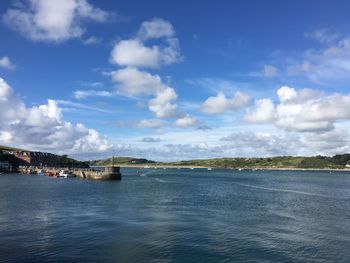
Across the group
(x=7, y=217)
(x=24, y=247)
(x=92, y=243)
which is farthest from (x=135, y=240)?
(x=7, y=217)

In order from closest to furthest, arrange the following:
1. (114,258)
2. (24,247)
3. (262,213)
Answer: (114,258), (24,247), (262,213)

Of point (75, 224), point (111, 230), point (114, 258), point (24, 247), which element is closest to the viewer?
point (114, 258)

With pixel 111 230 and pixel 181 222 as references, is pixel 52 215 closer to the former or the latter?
pixel 111 230

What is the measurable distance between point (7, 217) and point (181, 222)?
28.4 metres

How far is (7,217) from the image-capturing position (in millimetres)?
65000

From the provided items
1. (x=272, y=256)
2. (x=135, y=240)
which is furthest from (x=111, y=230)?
(x=272, y=256)

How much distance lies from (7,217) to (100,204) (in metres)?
23.2

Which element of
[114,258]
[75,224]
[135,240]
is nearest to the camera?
[114,258]

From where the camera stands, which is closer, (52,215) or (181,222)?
(181,222)

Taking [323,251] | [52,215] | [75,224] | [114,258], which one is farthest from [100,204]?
[323,251]

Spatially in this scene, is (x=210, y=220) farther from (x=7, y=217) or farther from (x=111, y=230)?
(x=7, y=217)

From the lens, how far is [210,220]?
6494 centimetres

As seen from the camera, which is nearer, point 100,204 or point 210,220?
point 210,220

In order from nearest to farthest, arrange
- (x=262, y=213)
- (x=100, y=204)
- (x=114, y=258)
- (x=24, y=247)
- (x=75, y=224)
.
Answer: (x=114, y=258)
(x=24, y=247)
(x=75, y=224)
(x=262, y=213)
(x=100, y=204)
